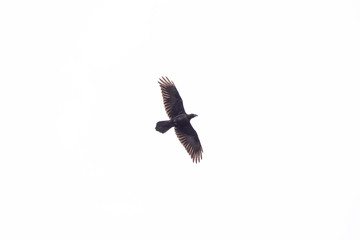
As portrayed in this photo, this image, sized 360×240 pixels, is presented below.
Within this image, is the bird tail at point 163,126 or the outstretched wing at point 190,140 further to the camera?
the outstretched wing at point 190,140

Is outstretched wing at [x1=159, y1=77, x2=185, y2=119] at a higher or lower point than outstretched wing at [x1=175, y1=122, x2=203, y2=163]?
higher

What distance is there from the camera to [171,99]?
21844 mm

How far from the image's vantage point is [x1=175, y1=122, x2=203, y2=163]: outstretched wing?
2209 centimetres

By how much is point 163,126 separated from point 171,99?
49.7 inches

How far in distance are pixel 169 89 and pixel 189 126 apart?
172 centimetres

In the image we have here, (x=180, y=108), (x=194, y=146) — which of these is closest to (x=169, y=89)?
(x=180, y=108)

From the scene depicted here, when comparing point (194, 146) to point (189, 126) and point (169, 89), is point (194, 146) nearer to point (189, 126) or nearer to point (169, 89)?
point (189, 126)

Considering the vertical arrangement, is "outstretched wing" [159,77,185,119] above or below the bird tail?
above

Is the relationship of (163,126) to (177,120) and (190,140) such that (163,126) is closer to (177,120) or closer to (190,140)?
(177,120)

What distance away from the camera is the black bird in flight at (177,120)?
21.5 m

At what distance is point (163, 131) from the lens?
2136 cm

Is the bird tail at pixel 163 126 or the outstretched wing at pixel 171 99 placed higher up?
the outstretched wing at pixel 171 99

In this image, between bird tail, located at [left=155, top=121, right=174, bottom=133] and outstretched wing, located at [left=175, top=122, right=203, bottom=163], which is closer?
bird tail, located at [left=155, top=121, right=174, bottom=133]

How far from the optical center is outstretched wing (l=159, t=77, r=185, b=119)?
71.5 ft
